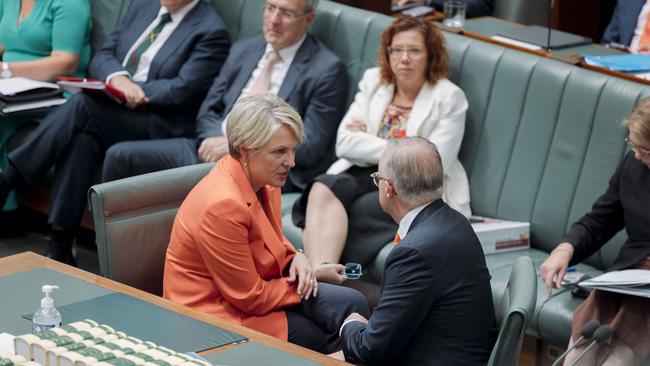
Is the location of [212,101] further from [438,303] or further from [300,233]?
[438,303]

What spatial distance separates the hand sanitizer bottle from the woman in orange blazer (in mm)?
562

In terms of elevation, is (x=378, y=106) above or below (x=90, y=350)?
below

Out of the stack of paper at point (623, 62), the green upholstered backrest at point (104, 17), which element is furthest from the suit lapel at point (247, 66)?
the stack of paper at point (623, 62)

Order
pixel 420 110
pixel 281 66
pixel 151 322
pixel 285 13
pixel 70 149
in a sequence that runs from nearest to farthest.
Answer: pixel 151 322 < pixel 420 110 < pixel 285 13 < pixel 281 66 < pixel 70 149

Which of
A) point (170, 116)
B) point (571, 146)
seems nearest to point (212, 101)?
point (170, 116)

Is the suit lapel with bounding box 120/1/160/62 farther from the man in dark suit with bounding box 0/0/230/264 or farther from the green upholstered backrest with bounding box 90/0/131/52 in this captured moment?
the green upholstered backrest with bounding box 90/0/131/52

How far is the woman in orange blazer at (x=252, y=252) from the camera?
3.23 m

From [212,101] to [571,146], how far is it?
162 centimetres

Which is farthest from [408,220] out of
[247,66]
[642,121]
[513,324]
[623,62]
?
[247,66]

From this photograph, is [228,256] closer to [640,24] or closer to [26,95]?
[26,95]

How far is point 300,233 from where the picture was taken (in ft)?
14.9

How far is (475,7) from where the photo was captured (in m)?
5.79

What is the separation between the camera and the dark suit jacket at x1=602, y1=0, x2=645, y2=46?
17.5ft

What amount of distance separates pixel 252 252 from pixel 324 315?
0.30 metres
